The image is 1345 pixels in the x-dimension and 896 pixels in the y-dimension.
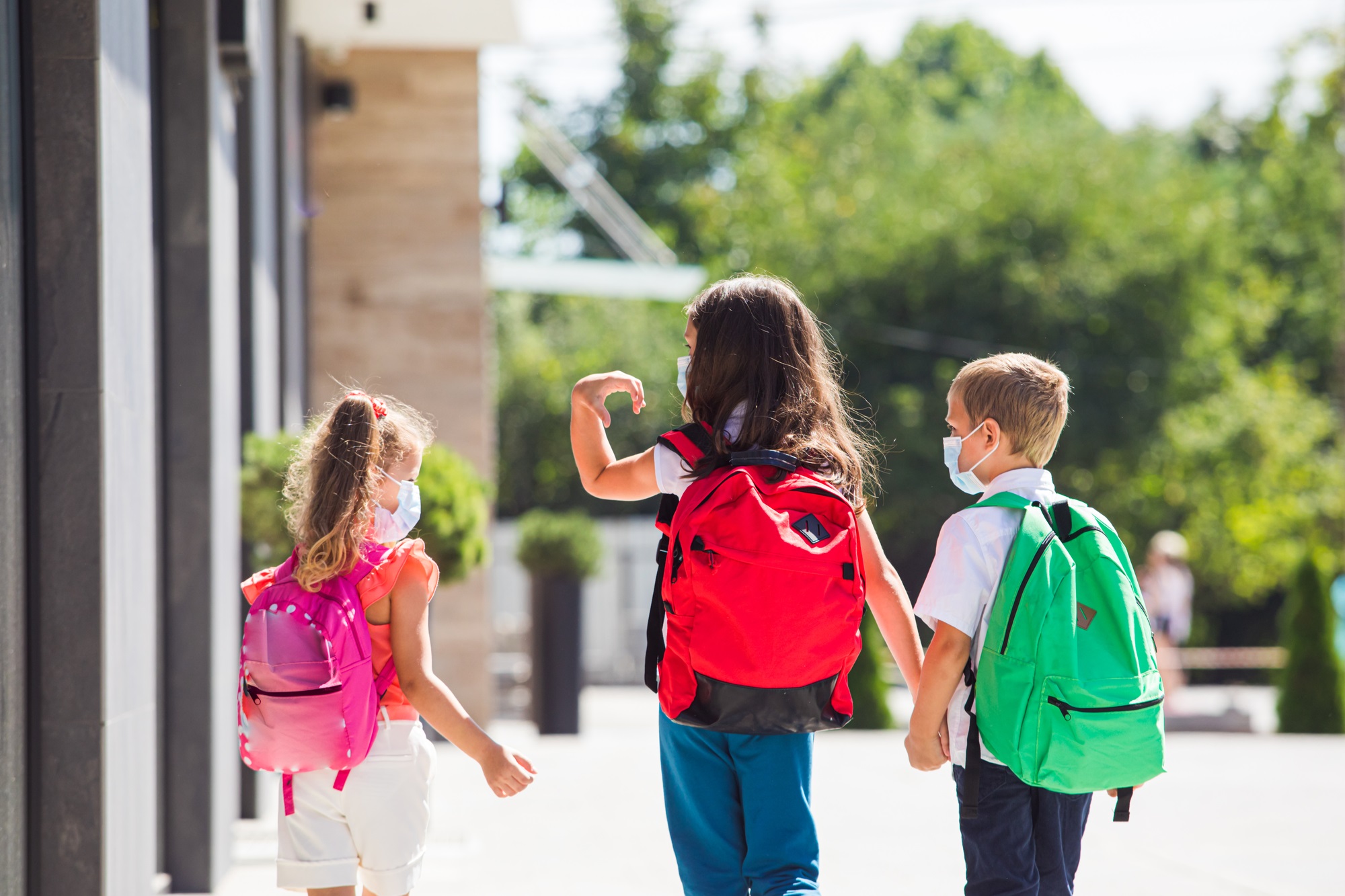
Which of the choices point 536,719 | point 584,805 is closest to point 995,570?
point 584,805

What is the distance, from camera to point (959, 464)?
10.1 ft

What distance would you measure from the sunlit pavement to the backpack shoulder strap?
256 cm

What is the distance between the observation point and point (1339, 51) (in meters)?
19.0

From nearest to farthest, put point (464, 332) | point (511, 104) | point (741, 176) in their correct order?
1. point (464, 332)
2. point (511, 104)
3. point (741, 176)

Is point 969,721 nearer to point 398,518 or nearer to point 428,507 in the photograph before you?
point 398,518

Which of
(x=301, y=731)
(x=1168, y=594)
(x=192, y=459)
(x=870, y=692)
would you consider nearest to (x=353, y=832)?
(x=301, y=731)

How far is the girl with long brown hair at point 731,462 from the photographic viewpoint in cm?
275

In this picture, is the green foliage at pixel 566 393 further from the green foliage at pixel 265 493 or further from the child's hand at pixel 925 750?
the child's hand at pixel 925 750

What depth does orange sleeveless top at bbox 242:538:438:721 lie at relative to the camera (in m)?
2.89

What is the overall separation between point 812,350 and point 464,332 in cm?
733

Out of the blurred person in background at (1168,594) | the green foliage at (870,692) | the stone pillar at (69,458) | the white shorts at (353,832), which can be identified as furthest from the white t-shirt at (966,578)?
the blurred person in background at (1168,594)

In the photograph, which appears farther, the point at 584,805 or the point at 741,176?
the point at 741,176

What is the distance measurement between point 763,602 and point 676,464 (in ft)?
1.30

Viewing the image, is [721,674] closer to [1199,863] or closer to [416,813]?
[416,813]
